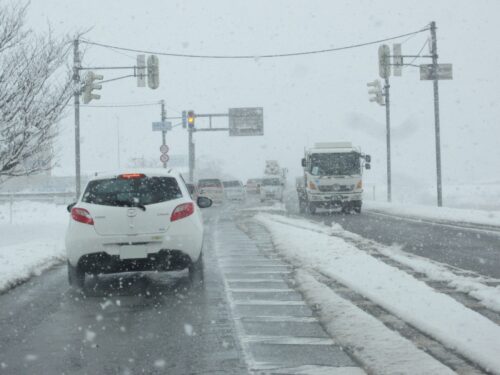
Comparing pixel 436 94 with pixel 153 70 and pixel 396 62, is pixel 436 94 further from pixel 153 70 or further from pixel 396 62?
pixel 153 70

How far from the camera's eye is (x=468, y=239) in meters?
14.9

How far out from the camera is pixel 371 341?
536cm

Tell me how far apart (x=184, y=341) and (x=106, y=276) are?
4702mm

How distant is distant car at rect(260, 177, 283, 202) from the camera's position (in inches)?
1606

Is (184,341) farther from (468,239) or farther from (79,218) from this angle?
(468,239)

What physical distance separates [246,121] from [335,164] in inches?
901

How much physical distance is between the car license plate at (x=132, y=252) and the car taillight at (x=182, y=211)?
0.54 m

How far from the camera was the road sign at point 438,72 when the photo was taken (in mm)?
28781

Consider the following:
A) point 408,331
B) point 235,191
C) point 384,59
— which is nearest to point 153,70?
point 384,59

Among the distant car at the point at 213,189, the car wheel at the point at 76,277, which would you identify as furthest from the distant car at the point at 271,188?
the car wheel at the point at 76,277

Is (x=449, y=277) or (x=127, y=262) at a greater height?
(x=127, y=262)

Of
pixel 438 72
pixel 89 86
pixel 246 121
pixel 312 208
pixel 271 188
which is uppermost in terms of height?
pixel 246 121

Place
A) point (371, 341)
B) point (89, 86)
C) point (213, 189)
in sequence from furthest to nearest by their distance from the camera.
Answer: point (213, 189) < point (89, 86) < point (371, 341)

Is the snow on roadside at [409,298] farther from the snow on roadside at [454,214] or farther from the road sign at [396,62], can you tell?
the road sign at [396,62]
